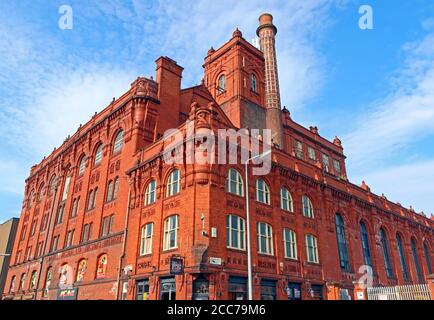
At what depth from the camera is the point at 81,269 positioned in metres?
32.0

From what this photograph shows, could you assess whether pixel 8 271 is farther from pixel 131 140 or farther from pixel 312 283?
pixel 312 283

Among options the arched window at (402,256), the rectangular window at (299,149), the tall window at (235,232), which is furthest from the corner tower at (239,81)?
the arched window at (402,256)

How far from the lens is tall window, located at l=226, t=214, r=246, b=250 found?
23.2m

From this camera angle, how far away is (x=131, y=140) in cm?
3197

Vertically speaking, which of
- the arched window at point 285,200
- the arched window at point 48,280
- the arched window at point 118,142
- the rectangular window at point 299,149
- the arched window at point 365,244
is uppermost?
the rectangular window at point 299,149

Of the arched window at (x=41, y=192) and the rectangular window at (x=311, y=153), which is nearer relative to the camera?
the rectangular window at (x=311, y=153)

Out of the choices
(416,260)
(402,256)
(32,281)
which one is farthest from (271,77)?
(32,281)

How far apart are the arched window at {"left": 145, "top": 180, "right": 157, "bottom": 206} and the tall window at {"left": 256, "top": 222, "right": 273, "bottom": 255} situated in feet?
27.6

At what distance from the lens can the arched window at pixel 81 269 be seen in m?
31.4

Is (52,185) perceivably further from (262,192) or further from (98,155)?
(262,192)

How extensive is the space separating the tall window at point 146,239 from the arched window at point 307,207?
13857 millimetres

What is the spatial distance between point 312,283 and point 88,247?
20059 millimetres

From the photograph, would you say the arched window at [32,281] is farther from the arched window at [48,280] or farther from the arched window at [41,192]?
the arched window at [41,192]

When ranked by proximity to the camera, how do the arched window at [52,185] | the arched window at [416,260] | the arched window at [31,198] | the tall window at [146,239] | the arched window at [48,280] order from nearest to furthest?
1. the tall window at [146,239]
2. the arched window at [48,280]
3. the arched window at [416,260]
4. the arched window at [52,185]
5. the arched window at [31,198]
